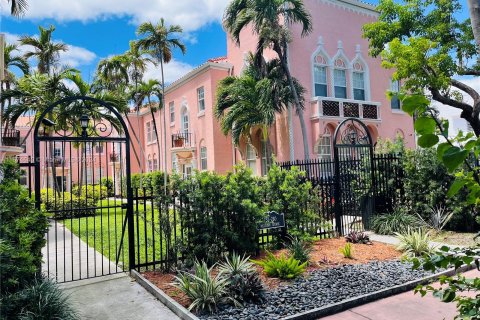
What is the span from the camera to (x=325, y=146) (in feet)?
62.4

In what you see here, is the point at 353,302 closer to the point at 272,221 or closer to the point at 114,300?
the point at 272,221

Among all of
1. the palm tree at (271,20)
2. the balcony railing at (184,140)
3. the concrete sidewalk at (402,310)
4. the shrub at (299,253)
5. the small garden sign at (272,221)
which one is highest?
the palm tree at (271,20)

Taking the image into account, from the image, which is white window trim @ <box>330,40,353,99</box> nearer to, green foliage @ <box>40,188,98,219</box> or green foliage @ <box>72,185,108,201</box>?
green foliage @ <box>72,185,108,201</box>

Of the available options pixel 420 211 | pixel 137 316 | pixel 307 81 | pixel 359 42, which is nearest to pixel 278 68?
pixel 307 81

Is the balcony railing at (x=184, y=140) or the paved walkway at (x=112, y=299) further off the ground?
the balcony railing at (x=184, y=140)

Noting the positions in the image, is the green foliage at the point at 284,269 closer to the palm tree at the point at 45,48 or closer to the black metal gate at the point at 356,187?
the black metal gate at the point at 356,187

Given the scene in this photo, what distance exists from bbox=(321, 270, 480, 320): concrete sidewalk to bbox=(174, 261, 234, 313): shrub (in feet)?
4.90

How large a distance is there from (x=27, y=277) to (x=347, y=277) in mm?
4853

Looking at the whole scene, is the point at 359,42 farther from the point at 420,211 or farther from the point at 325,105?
the point at 420,211

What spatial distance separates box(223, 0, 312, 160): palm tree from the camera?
1532cm

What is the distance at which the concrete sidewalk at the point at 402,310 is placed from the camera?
4.61m

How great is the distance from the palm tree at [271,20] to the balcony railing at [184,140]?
9713 millimetres

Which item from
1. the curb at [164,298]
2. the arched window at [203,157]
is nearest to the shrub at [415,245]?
the curb at [164,298]

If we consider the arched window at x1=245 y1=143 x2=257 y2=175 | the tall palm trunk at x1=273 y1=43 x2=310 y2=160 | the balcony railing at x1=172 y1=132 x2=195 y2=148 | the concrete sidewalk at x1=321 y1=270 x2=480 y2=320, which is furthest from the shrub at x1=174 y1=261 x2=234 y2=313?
the balcony railing at x1=172 y1=132 x2=195 y2=148
